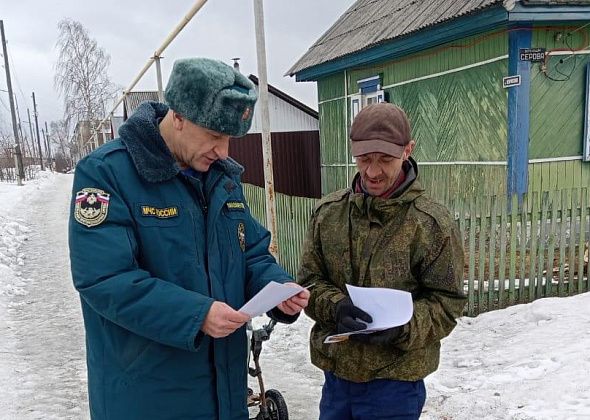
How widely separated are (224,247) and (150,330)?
1.26 feet

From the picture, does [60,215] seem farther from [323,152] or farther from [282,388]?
[282,388]

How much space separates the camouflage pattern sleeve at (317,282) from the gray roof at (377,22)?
16.7 feet

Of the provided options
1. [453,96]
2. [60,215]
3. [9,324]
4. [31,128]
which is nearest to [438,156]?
[453,96]

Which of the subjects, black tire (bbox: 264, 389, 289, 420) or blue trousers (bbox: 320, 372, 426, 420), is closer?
blue trousers (bbox: 320, 372, 426, 420)

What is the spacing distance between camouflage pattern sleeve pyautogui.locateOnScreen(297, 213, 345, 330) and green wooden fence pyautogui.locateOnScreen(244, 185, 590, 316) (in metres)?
3.34

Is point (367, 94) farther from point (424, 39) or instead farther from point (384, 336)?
point (384, 336)

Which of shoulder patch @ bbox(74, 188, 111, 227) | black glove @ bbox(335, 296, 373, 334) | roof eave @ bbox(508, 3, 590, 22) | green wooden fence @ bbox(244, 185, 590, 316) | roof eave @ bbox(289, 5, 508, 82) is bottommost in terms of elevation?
green wooden fence @ bbox(244, 185, 590, 316)

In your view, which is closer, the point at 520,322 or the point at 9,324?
the point at 520,322

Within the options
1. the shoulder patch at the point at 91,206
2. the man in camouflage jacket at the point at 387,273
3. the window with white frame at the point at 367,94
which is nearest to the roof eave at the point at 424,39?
the window with white frame at the point at 367,94

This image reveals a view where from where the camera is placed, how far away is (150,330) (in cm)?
147

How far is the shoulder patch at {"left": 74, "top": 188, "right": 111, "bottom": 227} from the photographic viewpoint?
1.48 metres

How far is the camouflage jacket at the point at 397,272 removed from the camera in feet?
6.08

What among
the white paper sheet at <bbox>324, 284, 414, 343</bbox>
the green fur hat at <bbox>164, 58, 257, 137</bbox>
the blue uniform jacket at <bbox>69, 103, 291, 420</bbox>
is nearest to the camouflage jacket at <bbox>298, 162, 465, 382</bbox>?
the white paper sheet at <bbox>324, 284, 414, 343</bbox>

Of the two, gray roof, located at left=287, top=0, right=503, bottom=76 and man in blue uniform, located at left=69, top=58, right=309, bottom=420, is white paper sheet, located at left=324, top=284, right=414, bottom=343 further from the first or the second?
gray roof, located at left=287, top=0, right=503, bottom=76
